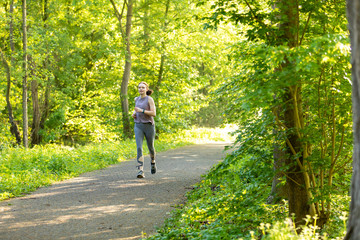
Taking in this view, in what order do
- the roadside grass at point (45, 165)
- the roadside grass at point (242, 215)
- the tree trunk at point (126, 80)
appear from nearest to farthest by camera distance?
the roadside grass at point (242, 215) < the roadside grass at point (45, 165) < the tree trunk at point (126, 80)

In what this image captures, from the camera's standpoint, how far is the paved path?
5375 mm

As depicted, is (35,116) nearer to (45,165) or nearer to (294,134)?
(45,165)

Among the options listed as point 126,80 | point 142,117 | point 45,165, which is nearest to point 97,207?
point 142,117

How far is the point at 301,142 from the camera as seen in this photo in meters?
4.65

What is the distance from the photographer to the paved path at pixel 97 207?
538 cm

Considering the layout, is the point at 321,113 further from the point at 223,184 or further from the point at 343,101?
the point at 223,184

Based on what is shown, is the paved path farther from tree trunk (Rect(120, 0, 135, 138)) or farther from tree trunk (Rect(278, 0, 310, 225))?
tree trunk (Rect(120, 0, 135, 138))

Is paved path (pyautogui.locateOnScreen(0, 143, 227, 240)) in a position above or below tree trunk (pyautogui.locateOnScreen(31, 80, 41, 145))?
below

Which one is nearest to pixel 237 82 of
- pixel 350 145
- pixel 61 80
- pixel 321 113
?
pixel 321 113

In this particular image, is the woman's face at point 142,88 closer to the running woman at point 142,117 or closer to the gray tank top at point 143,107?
the running woman at point 142,117

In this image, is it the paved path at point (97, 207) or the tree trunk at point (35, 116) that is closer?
the paved path at point (97, 207)

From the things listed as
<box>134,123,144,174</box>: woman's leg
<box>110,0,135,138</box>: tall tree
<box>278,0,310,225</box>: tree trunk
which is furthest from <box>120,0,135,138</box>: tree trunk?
<box>278,0,310,225</box>: tree trunk

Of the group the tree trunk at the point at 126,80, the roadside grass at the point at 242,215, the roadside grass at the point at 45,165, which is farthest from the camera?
the tree trunk at the point at 126,80

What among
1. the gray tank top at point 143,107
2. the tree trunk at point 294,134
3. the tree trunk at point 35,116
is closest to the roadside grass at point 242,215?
the tree trunk at point 294,134
